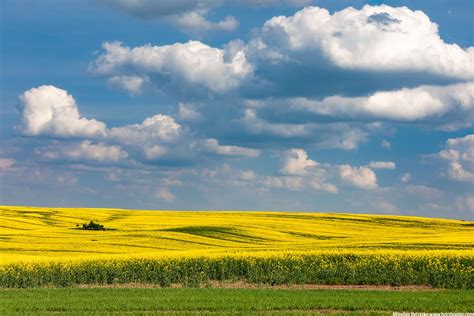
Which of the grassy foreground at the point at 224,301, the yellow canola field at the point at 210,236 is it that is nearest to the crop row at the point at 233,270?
the yellow canola field at the point at 210,236

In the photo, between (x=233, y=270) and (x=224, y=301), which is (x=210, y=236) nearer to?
(x=233, y=270)

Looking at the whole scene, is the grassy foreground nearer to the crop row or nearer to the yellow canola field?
the crop row

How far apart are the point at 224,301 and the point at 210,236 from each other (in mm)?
31162

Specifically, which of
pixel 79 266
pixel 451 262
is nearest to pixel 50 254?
pixel 79 266

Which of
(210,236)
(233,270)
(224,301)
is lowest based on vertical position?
(224,301)

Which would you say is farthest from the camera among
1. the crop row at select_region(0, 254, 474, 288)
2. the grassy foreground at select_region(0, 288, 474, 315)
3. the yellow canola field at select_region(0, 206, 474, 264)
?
the yellow canola field at select_region(0, 206, 474, 264)

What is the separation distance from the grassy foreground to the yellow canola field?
280 inches

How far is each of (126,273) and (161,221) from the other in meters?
37.3

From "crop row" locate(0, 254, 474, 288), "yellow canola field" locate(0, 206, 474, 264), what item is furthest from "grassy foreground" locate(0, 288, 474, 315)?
"yellow canola field" locate(0, 206, 474, 264)

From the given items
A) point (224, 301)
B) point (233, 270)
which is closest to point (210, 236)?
point (233, 270)

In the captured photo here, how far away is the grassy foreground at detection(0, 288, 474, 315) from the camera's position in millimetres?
22391

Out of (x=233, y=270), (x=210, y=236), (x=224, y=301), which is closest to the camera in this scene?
(x=224, y=301)

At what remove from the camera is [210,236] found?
181 feet

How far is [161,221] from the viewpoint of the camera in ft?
233
